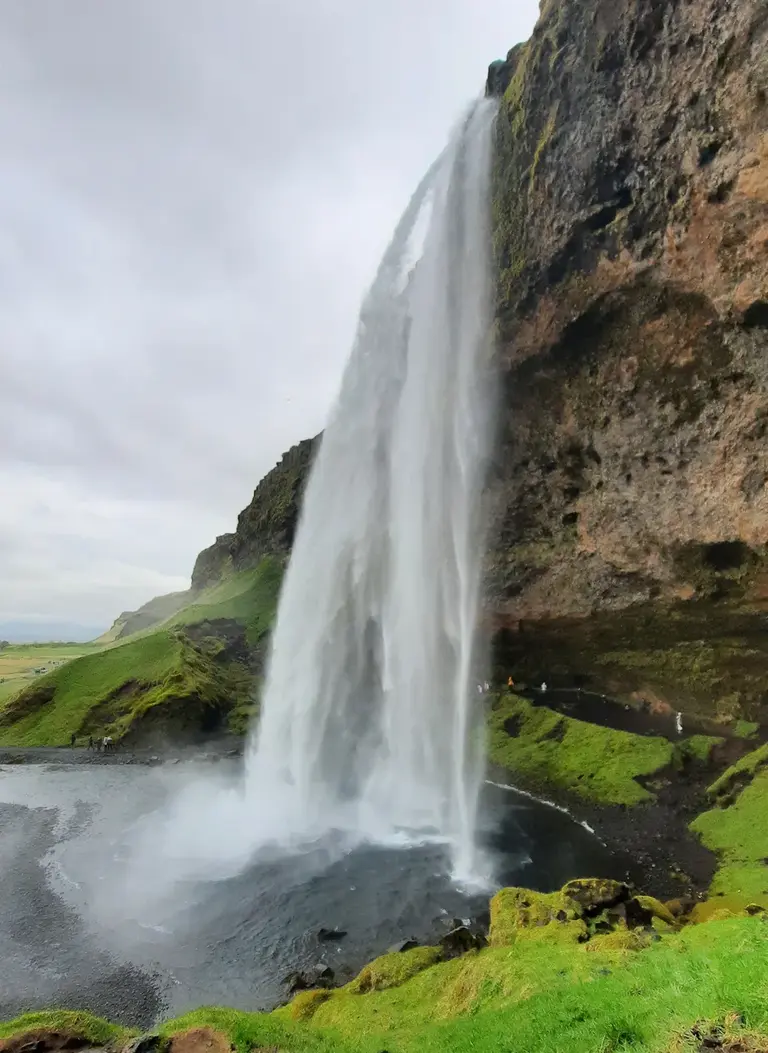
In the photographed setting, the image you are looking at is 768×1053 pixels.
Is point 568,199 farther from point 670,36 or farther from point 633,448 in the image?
point 633,448

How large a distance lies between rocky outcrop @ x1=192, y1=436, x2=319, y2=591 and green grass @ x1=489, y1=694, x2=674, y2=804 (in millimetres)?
46767

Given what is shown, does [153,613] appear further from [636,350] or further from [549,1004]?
[549,1004]

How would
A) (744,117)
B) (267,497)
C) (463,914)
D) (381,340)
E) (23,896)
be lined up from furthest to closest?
1. (267,497)
2. (381,340)
3. (744,117)
4. (23,896)
5. (463,914)

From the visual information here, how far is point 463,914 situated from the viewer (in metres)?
18.9

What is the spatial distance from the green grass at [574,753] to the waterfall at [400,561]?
6.78 feet

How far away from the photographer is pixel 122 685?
5588 centimetres

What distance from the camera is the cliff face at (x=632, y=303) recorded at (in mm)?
25172

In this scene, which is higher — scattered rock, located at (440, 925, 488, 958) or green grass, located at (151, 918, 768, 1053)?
green grass, located at (151, 918, 768, 1053)

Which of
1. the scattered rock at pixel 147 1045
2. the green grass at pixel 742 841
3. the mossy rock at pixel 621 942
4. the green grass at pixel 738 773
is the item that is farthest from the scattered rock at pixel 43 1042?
the green grass at pixel 738 773

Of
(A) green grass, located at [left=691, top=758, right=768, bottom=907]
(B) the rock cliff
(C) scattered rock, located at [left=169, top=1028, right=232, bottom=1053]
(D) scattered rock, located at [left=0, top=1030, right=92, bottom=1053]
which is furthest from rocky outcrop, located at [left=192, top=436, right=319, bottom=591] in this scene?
(C) scattered rock, located at [left=169, top=1028, right=232, bottom=1053]

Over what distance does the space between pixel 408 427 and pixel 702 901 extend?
30.0 metres

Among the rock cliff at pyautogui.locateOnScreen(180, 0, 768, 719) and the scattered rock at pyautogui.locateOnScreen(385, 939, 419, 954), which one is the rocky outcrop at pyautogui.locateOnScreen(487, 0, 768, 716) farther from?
the scattered rock at pyautogui.locateOnScreen(385, 939, 419, 954)

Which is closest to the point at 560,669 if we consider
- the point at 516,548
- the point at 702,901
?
the point at 516,548

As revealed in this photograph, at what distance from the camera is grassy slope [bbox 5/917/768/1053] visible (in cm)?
729
